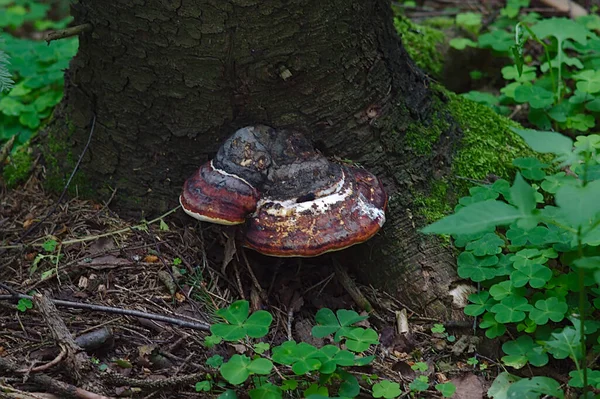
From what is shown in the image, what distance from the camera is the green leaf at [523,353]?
120 inches

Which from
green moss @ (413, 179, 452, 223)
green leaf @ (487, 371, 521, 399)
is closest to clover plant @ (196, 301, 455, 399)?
green leaf @ (487, 371, 521, 399)

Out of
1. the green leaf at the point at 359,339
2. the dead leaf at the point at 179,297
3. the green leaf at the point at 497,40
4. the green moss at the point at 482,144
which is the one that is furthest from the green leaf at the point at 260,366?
the green leaf at the point at 497,40

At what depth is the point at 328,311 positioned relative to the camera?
328 centimetres

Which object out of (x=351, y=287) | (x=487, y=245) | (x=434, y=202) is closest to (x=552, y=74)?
(x=434, y=202)

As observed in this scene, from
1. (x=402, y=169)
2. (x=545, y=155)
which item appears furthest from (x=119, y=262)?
(x=545, y=155)

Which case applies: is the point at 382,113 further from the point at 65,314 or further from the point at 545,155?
the point at 65,314

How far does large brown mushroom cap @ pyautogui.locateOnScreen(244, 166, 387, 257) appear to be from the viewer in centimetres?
320

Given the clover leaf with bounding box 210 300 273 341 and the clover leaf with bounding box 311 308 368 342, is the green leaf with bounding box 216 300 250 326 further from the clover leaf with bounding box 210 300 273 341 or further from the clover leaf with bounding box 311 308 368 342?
the clover leaf with bounding box 311 308 368 342

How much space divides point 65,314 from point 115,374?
0.59 meters

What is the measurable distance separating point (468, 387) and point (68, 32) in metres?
2.84

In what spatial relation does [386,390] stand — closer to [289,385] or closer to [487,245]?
[289,385]

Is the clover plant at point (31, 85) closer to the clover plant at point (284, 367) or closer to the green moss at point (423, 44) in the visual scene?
the green moss at point (423, 44)

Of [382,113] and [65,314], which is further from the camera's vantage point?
[382,113]

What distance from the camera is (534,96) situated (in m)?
4.68
